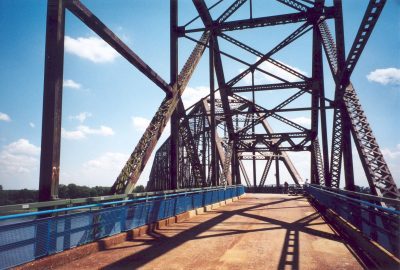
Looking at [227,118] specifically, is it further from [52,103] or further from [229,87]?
[52,103]

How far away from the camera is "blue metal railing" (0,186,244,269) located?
475cm

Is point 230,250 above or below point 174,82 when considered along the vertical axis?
below

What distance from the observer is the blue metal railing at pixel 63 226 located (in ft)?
15.6

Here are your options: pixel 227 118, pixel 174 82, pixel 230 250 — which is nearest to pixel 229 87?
pixel 227 118

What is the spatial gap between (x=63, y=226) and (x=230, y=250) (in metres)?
3.69

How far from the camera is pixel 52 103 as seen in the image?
19.9 ft

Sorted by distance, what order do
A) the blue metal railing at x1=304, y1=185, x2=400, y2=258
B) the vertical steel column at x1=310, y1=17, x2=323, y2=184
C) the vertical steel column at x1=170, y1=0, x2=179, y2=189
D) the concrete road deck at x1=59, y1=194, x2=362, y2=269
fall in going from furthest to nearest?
the vertical steel column at x1=310, y1=17, x2=323, y2=184, the vertical steel column at x1=170, y1=0, x2=179, y2=189, the concrete road deck at x1=59, y1=194, x2=362, y2=269, the blue metal railing at x1=304, y1=185, x2=400, y2=258

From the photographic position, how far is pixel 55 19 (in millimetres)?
6270

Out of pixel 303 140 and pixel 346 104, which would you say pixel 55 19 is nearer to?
pixel 346 104

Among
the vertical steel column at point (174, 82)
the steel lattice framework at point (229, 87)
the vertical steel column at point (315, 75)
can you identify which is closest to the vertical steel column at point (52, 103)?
the steel lattice framework at point (229, 87)

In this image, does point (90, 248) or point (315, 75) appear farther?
point (315, 75)

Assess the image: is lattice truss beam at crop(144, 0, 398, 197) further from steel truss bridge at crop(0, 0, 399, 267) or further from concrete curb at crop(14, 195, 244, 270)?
concrete curb at crop(14, 195, 244, 270)

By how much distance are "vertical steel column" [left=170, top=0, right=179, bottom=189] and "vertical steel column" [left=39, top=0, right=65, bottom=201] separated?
24.5ft

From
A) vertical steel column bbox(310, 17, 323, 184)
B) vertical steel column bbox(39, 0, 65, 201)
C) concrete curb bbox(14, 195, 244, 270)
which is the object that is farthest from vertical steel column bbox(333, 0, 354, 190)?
vertical steel column bbox(39, 0, 65, 201)
